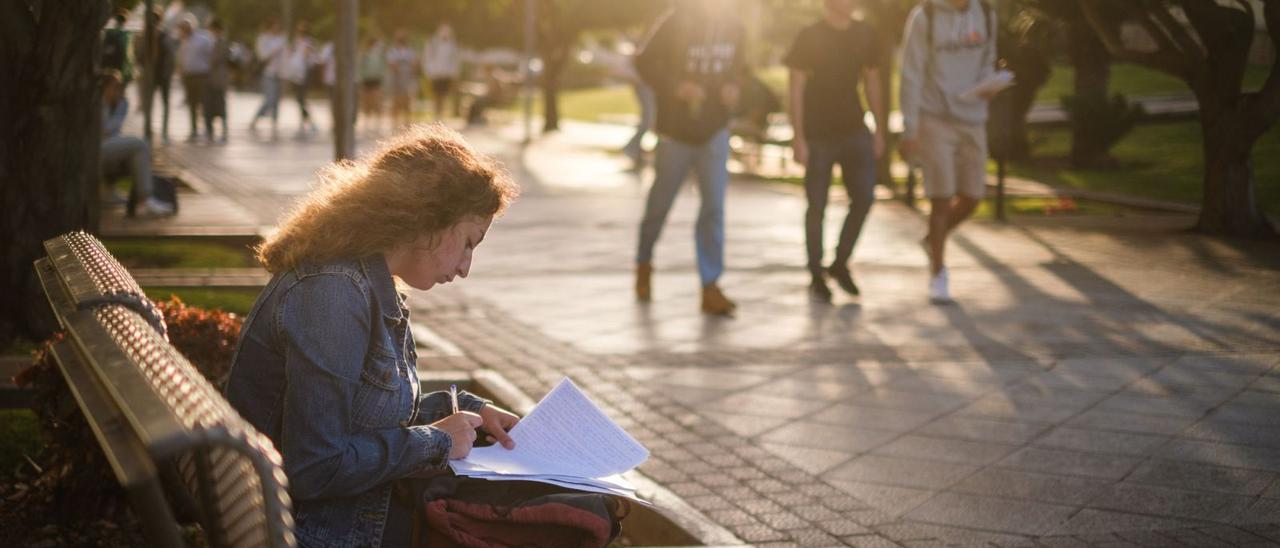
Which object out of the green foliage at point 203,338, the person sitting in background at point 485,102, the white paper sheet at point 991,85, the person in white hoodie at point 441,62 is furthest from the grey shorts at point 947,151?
the person sitting in background at point 485,102

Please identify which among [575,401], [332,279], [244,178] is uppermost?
[332,279]

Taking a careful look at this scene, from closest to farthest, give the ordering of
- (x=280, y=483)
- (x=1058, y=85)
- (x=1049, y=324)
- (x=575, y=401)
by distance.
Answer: (x=280, y=483) → (x=575, y=401) → (x=1049, y=324) → (x=1058, y=85)

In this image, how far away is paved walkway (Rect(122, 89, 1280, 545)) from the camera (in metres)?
5.27

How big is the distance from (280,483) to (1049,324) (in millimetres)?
7178

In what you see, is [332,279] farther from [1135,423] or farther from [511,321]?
[511,321]

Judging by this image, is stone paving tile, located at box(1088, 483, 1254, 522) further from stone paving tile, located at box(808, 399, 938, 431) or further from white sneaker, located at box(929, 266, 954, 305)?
white sneaker, located at box(929, 266, 954, 305)

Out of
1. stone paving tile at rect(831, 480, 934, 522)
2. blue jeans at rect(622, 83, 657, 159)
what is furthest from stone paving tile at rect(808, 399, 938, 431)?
blue jeans at rect(622, 83, 657, 159)

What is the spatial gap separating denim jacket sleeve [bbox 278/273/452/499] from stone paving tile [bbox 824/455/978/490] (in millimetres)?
2777

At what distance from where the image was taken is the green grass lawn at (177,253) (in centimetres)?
1053

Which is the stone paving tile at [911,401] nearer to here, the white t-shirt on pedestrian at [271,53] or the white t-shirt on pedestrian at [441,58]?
the white t-shirt on pedestrian at [271,53]

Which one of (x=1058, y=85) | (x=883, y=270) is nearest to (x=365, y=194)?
(x=883, y=270)

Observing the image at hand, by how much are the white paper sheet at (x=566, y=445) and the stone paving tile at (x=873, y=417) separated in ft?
9.86

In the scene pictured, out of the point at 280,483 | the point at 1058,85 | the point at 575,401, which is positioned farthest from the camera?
the point at 1058,85

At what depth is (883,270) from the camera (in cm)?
1130
